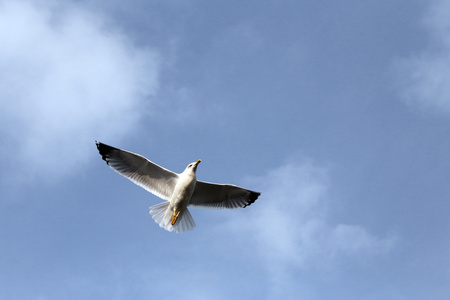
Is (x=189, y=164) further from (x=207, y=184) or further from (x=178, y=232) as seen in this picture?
(x=178, y=232)

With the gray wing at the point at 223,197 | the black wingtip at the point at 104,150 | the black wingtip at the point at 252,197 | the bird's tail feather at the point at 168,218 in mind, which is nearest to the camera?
the black wingtip at the point at 104,150

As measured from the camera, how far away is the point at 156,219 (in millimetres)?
16281

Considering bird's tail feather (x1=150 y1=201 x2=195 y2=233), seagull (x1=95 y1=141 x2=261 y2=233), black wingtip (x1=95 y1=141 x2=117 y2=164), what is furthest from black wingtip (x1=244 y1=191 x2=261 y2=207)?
black wingtip (x1=95 y1=141 x2=117 y2=164)

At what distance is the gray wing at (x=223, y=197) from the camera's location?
16516mm

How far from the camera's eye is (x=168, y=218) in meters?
16.2

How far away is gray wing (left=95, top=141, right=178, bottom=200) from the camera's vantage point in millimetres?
15953

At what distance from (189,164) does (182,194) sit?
3.00 ft

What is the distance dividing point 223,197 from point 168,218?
1657 millimetres

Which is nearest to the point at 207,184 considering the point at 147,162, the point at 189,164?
the point at 189,164

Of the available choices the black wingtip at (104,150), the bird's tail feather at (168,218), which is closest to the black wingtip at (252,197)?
the bird's tail feather at (168,218)

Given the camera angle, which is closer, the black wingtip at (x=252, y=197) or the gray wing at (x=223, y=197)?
the gray wing at (x=223, y=197)

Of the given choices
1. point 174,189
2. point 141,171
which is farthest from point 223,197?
point 141,171

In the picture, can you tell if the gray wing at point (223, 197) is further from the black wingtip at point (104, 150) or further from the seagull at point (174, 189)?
the black wingtip at point (104, 150)

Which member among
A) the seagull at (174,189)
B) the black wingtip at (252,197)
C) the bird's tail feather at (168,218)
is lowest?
the bird's tail feather at (168,218)
